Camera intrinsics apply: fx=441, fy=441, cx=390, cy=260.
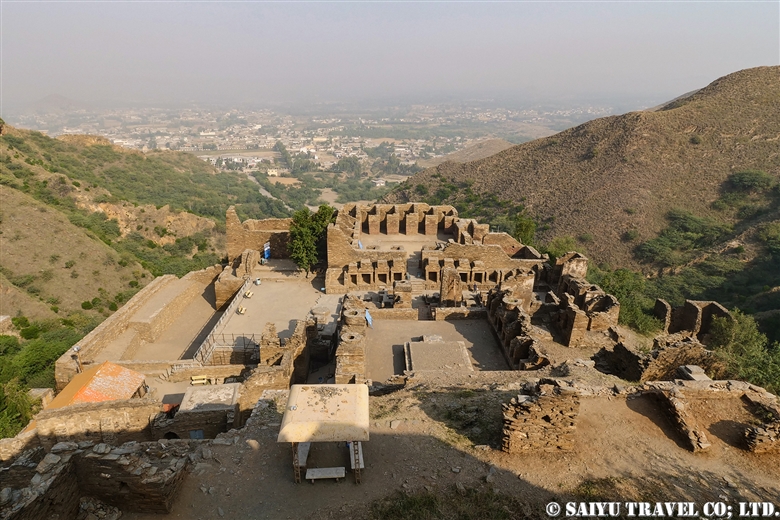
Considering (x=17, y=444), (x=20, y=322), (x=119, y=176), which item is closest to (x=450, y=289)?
(x=17, y=444)

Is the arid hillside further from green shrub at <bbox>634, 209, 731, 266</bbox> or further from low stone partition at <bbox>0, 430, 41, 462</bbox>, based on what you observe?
green shrub at <bbox>634, 209, 731, 266</bbox>

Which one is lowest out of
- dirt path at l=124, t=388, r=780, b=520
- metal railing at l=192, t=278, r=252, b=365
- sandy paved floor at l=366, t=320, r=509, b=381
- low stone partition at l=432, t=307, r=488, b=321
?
metal railing at l=192, t=278, r=252, b=365

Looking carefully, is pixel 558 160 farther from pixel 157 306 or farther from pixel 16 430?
pixel 16 430

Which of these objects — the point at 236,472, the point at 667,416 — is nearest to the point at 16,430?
the point at 236,472

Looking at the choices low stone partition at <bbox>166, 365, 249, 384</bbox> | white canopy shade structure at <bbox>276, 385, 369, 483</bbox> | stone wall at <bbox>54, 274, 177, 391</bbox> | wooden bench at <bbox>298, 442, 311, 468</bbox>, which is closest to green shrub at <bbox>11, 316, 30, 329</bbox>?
stone wall at <bbox>54, 274, 177, 391</bbox>

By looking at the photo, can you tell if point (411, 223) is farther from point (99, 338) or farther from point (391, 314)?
point (99, 338)

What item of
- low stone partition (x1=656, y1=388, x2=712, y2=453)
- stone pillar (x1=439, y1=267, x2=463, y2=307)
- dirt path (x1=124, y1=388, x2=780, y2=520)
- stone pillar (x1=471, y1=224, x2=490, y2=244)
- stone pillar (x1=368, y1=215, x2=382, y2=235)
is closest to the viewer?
dirt path (x1=124, y1=388, x2=780, y2=520)
